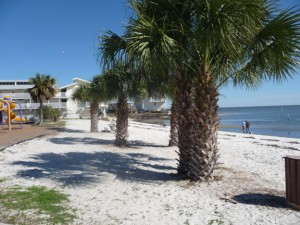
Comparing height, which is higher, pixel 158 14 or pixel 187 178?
pixel 158 14

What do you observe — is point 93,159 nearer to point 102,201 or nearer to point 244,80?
point 102,201

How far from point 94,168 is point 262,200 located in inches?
200

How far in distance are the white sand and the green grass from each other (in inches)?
10.0

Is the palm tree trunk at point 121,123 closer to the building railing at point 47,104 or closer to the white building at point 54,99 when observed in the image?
the white building at point 54,99

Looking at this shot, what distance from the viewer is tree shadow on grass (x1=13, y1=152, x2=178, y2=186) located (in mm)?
7613

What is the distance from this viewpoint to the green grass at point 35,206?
4.77m

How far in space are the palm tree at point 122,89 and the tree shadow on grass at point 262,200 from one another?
7.40 meters

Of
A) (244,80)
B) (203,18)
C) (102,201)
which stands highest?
(203,18)

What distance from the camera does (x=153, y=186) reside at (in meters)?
6.74

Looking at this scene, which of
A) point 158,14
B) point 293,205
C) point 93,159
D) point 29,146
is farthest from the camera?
point 29,146

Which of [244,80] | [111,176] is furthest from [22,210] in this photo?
[244,80]

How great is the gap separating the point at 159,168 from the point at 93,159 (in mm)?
2797

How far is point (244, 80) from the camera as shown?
8.34 metres

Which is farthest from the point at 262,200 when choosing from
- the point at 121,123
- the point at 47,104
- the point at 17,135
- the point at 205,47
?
the point at 47,104
